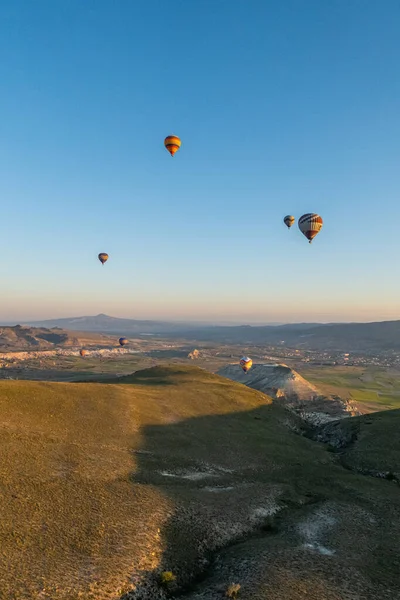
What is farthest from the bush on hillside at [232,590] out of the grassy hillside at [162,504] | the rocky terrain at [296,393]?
the rocky terrain at [296,393]

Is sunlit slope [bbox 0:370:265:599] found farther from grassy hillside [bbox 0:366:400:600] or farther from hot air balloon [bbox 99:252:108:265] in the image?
hot air balloon [bbox 99:252:108:265]

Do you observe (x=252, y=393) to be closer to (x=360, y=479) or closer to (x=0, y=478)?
(x=360, y=479)

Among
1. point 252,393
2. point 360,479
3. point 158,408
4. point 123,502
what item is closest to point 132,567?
point 123,502

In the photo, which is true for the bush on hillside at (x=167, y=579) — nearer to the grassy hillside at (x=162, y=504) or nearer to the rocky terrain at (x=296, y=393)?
the grassy hillside at (x=162, y=504)

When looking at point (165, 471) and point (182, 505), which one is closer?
point (182, 505)

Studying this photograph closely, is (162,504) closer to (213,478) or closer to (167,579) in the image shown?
(167,579)

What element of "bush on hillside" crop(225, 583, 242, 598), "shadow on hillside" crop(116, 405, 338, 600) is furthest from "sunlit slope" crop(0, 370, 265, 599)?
"bush on hillside" crop(225, 583, 242, 598)
